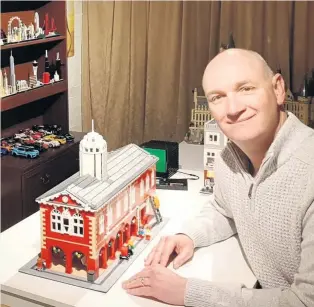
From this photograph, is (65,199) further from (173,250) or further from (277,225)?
(277,225)

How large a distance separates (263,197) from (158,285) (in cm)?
35

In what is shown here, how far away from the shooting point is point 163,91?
13.1 ft

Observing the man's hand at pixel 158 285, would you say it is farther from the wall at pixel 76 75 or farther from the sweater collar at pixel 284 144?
the wall at pixel 76 75

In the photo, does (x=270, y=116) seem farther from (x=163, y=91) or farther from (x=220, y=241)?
(x=163, y=91)

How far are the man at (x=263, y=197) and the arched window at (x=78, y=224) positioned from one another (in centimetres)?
18

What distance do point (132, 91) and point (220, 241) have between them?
2.53m

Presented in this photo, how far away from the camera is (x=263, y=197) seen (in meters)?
1.39

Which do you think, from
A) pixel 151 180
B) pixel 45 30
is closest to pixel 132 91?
pixel 45 30

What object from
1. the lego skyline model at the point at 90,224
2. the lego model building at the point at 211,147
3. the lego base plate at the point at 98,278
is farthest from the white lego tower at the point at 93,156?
the lego model building at the point at 211,147

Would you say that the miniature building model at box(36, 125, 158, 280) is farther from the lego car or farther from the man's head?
the lego car

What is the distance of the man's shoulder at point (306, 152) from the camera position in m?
1.30

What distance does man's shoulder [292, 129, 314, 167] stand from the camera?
1303 mm

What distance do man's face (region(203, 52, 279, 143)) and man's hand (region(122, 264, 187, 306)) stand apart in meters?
0.39

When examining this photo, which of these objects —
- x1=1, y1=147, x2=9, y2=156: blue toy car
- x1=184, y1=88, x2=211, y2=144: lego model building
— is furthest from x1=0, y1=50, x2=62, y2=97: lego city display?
x1=184, y1=88, x2=211, y2=144: lego model building
